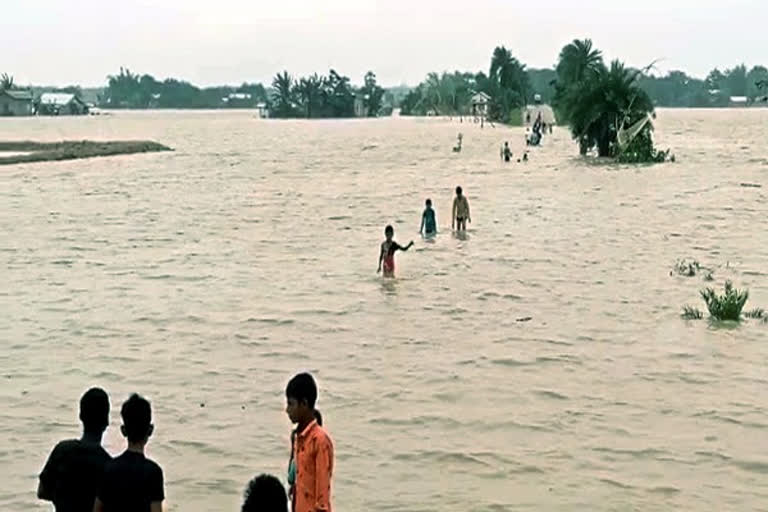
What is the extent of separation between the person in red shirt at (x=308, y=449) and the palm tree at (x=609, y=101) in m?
50.1

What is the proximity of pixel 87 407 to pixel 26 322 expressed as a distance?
44.5 ft

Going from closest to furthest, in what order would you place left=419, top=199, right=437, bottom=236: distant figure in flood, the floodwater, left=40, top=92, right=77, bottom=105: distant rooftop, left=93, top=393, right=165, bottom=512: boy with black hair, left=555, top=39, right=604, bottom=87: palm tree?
1. left=93, top=393, right=165, bottom=512: boy with black hair
2. the floodwater
3. left=419, top=199, right=437, bottom=236: distant figure in flood
4. left=555, top=39, right=604, bottom=87: palm tree
5. left=40, top=92, right=77, bottom=105: distant rooftop

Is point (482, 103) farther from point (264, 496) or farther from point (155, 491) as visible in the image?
point (264, 496)

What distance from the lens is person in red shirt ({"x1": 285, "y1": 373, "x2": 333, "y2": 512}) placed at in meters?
5.73

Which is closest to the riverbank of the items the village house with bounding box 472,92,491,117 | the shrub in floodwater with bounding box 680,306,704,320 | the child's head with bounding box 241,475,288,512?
the shrub in floodwater with bounding box 680,306,704,320

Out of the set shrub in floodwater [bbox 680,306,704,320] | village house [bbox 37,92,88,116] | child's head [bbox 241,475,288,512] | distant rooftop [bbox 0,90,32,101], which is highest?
distant rooftop [bbox 0,90,32,101]

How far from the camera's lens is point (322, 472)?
229 inches

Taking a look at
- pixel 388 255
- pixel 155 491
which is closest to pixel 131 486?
pixel 155 491

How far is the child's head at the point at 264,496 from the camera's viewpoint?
4.64 metres

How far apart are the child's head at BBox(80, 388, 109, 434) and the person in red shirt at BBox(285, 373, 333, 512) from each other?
924 mm

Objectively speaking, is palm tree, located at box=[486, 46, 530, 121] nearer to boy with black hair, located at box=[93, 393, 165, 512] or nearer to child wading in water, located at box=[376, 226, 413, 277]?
child wading in water, located at box=[376, 226, 413, 277]

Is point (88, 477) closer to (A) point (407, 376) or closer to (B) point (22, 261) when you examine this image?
(A) point (407, 376)

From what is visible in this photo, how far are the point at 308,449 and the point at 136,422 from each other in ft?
2.94

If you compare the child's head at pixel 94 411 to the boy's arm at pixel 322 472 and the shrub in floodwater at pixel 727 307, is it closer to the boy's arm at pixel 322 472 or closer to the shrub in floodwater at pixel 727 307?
the boy's arm at pixel 322 472
